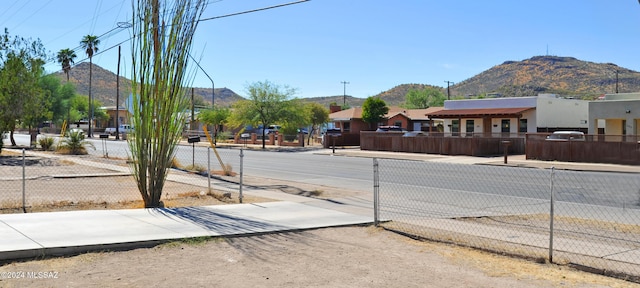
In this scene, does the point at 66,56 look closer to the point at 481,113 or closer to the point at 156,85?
the point at 481,113

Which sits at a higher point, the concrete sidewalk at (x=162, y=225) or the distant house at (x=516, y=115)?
the distant house at (x=516, y=115)

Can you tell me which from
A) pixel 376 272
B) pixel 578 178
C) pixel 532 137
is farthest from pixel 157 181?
pixel 532 137

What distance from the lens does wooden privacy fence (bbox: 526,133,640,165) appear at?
31297 mm

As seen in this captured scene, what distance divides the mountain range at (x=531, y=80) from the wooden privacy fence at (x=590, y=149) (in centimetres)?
7360

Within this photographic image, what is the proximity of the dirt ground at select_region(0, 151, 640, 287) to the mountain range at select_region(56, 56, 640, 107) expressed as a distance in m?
102

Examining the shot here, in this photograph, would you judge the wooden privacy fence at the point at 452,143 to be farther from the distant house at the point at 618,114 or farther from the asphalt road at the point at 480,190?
the asphalt road at the point at 480,190

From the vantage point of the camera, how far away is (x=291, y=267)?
24.9ft

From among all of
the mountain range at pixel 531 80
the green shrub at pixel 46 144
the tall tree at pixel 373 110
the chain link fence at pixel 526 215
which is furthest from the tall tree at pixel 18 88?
the mountain range at pixel 531 80

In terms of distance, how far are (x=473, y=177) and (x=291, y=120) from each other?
31.8 m

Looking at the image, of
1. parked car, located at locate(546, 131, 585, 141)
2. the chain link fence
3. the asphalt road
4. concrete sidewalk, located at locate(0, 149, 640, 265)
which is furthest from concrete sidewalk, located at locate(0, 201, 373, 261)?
parked car, located at locate(546, 131, 585, 141)

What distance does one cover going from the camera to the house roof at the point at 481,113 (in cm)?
4688

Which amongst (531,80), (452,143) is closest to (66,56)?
(452,143)

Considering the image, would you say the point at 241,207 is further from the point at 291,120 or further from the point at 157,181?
the point at 291,120

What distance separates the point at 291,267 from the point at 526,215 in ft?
22.5
